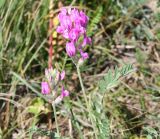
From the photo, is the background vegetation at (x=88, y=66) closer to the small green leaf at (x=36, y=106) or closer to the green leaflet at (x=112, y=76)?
the small green leaf at (x=36, y=106)

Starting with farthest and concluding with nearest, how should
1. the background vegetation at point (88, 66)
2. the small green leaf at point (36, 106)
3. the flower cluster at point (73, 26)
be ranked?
the small green leaf at point (36, 106) → the background vegetation at point (88, 66) → the flower cluster at point (73, 26)

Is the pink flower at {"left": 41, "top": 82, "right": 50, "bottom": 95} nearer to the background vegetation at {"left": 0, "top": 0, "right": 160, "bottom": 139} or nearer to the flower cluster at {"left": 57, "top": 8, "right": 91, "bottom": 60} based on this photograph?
the flower cluster at {"left": 57, "top": 8, "right": 91, "bottom": 60}

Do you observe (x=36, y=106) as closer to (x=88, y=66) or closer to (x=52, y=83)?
(x=88, y=66)

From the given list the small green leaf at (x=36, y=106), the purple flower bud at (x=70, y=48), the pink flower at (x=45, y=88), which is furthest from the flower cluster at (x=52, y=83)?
the small green leaf at (x=36, y=106)

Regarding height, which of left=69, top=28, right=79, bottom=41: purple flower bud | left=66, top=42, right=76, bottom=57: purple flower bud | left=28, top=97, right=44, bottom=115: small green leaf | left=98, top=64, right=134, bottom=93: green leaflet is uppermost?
left=69, top=28, right=79, bottom=41: purple flower bud

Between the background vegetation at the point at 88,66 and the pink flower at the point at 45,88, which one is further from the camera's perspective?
the background vegetation at the point at 88,66

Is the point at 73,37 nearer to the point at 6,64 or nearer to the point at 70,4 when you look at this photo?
the point at 6,64

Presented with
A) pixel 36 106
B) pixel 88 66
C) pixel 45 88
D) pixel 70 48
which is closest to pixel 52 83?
pixel 45 88

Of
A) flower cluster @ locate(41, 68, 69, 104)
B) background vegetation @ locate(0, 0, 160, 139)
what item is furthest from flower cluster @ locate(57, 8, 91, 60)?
background vegetation @ locate(0, 0, 160, 139)

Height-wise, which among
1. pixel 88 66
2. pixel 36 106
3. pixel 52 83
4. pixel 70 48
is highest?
pixel 70 48
